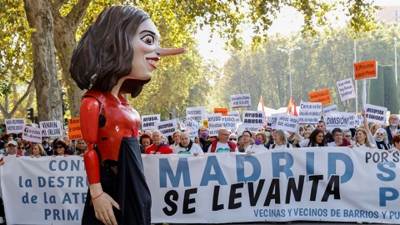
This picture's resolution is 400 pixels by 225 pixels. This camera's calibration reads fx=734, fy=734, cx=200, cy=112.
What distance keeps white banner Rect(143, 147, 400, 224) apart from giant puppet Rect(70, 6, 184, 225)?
5.97 meters

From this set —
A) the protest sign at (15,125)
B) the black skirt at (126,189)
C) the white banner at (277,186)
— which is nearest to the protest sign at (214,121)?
the protest sign at (15,125)

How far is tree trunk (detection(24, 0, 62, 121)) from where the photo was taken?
19.3 m

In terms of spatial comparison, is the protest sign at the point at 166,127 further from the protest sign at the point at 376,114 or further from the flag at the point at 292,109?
the flag at the point at 292,109

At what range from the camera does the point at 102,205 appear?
5.25 meters

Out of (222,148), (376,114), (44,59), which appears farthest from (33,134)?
(376,114)

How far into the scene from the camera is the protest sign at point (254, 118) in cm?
1667

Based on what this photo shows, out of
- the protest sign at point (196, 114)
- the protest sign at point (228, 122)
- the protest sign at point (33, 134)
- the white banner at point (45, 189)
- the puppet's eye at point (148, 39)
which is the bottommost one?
the white banner at point (45, 189)

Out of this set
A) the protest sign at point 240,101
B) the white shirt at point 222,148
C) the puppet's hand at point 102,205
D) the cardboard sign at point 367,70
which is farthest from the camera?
the protest sign at point 240,101

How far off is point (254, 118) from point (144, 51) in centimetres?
1128

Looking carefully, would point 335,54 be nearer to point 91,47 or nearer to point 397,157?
point 397,157

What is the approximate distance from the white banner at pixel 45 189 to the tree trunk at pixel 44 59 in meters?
7.91

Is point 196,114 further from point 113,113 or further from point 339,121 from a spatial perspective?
point 113,113

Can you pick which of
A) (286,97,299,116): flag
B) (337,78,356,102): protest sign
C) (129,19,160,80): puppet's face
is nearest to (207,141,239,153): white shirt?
(337,78,356,102): protest sign

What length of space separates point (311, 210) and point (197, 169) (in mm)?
1878
